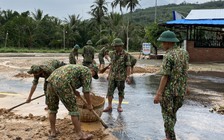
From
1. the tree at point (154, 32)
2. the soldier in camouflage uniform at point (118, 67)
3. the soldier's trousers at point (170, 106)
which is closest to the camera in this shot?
the soldier's trousers at point (170, 106)

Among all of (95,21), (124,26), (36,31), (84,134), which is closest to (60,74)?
(84,134)

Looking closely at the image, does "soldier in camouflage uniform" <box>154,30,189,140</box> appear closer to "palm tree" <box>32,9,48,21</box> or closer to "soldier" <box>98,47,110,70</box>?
"soldier" <box>98,47,110,70</box>

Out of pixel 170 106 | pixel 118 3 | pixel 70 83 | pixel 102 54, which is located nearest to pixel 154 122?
pixel 170 106

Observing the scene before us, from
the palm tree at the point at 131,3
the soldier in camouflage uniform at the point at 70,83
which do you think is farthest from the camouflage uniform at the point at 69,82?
the palm tree at the point at 131,3

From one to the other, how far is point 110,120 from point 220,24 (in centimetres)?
1712

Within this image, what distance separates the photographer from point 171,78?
457cm

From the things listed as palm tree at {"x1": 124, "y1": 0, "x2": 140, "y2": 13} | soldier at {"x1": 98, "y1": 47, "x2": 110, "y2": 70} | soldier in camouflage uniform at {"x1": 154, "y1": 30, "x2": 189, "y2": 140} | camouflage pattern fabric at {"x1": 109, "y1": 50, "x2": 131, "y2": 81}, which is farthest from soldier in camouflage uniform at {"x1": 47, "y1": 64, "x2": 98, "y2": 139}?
palm tree at {"x1": 124, "y1": 0, "x2": 140, "y2": 13}

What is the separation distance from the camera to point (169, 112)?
4680mm

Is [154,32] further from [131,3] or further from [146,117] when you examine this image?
[131,3]

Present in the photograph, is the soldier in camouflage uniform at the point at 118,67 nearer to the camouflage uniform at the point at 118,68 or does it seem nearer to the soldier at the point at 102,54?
the camouflage uniform at the point at 118,68

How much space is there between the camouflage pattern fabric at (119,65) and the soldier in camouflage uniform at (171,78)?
233 cm

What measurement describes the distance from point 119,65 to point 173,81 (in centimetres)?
251

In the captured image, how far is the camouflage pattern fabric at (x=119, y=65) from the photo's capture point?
6957mm

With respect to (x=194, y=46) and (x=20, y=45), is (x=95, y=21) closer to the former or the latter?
(x=20, y=45)
